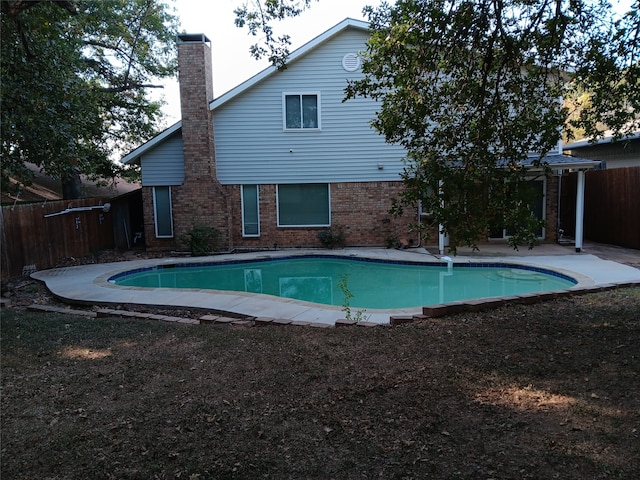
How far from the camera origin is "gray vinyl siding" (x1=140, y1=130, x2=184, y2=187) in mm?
15125

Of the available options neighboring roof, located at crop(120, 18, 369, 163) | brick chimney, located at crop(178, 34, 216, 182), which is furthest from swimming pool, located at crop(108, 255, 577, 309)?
neighboring roof, located at crop(120, 18, 369, 163)

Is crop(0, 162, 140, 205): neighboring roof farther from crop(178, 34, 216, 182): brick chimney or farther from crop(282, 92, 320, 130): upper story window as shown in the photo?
crop(282, 92, 320, 130): upper story window

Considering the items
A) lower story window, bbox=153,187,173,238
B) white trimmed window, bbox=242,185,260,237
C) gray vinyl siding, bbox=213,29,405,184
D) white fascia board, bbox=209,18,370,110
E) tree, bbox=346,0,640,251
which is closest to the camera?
tree, bbox=346,0,640,251

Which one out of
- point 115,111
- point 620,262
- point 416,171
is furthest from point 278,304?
point 115,111

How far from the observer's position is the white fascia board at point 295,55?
14078mm

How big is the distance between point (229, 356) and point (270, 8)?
4.69m

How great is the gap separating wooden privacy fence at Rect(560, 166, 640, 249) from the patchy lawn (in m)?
8.78

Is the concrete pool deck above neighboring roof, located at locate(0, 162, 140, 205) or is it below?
below

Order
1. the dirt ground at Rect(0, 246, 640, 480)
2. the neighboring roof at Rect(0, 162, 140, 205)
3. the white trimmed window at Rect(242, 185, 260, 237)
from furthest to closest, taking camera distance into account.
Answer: the neighboring roof at Rect(0, 162, 140, 205) → the white trimmed window at Rect(242, 185, 260, 237) → the dirt ground at Rect(0, 246, 640, 480)

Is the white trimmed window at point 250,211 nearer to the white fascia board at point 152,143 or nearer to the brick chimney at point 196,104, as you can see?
the brick chimney at point 196,104

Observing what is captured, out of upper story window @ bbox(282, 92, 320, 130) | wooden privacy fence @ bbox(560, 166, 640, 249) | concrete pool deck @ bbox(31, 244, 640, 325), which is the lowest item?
concrete pool deck @ bbox(31, 244, 640, 325)

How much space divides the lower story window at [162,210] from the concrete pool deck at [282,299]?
76.9 inches

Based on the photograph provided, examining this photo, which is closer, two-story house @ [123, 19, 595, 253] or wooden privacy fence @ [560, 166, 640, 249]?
wooden privacy fence @ [560, 166, 640, 249]

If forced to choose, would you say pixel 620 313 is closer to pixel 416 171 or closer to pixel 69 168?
pixel 416 171
